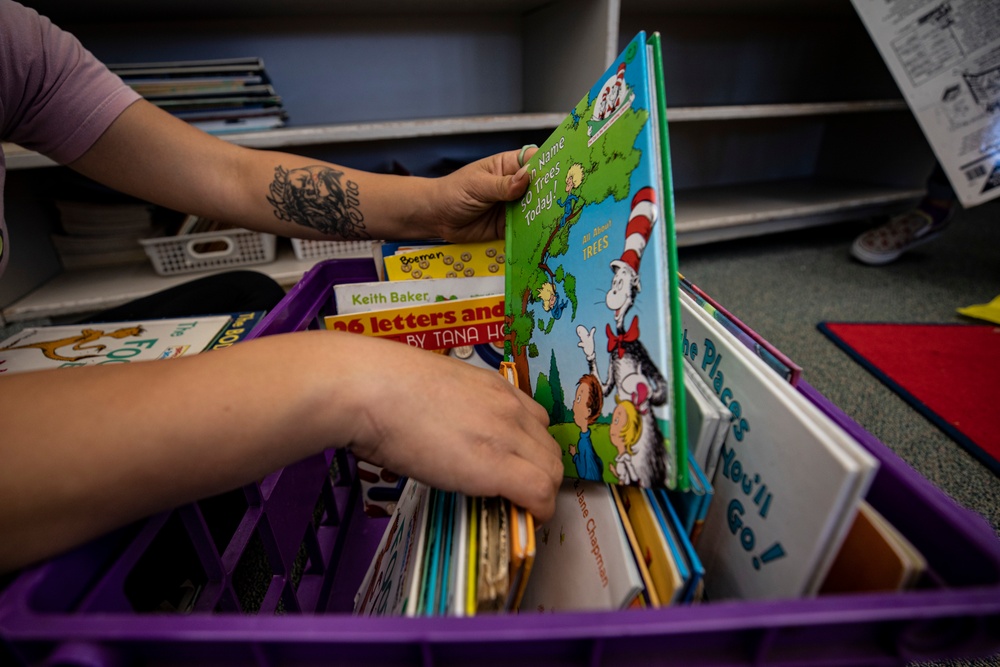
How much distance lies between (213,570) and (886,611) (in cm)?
40

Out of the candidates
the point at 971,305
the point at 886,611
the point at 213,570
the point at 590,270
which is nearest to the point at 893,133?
the point at 971,305

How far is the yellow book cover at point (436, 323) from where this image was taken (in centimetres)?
51

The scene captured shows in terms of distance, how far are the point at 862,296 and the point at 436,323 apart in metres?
1.27

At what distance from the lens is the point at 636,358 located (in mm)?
296

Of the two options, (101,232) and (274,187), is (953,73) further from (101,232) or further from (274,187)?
(101,232)

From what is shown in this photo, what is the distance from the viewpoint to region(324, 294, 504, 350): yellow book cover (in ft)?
1.68

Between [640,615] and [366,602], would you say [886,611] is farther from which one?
[366,602]

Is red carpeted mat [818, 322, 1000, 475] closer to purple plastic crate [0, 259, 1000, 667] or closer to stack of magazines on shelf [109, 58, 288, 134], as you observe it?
purple plastic crate [0, 259, 1000, 667]

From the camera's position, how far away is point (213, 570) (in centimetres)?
35

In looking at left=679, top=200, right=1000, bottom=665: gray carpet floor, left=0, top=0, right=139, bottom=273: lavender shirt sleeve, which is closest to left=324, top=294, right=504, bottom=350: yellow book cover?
left=0, top=0, right=139, bottom=273: lavender shirt sleeve

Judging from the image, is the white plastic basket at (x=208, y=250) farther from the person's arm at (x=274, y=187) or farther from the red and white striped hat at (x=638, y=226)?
the red and white striped hat at (x=638, y=226)

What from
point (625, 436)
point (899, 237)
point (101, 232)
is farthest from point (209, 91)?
point (899, 237)

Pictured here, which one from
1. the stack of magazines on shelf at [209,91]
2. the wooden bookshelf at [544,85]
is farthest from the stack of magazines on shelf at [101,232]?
the stack of magazines on shelf at [209,91]

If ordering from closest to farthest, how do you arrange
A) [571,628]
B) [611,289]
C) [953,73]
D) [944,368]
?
[571,628] → [611,289] → [944,368] → [953,73]
